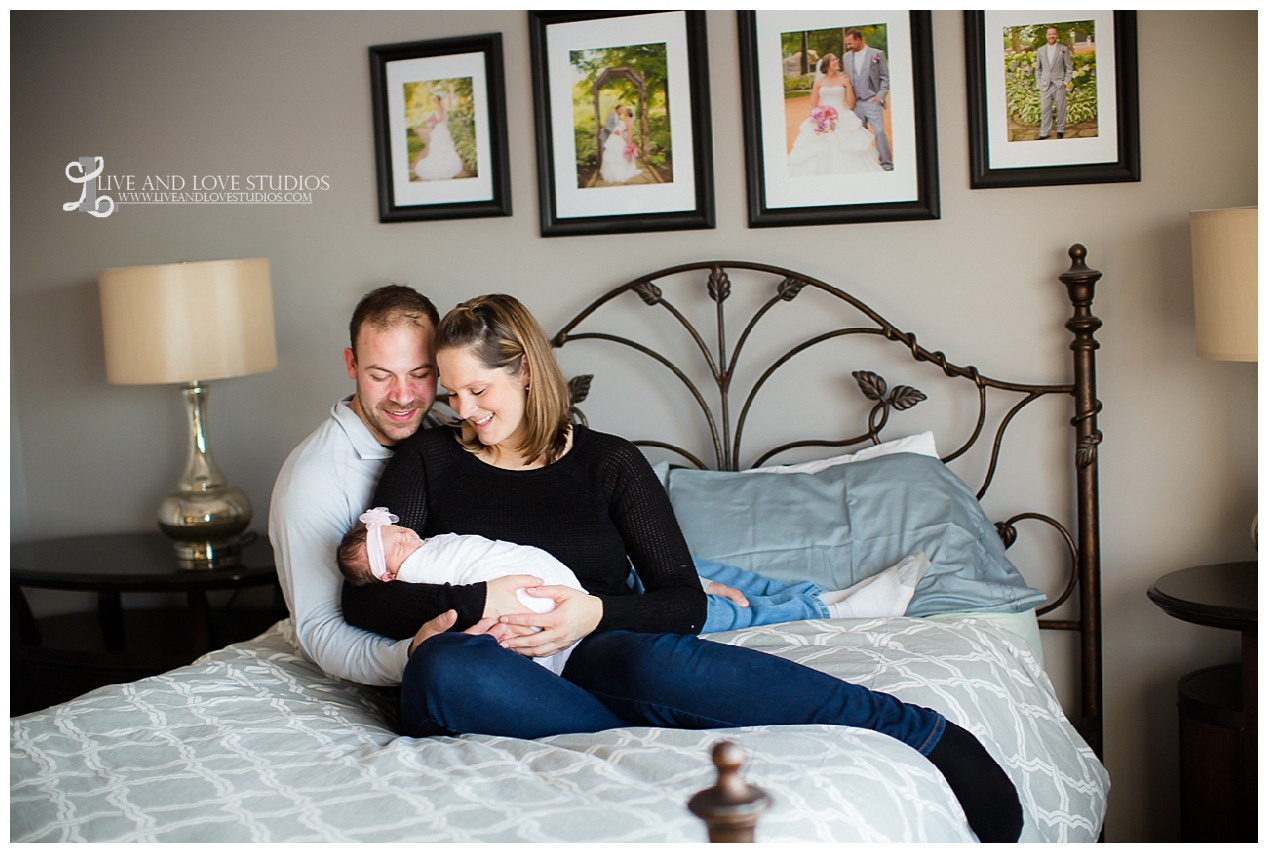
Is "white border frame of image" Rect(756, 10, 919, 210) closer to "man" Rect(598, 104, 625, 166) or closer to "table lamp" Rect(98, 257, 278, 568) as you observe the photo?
"man" Rect(598, 104, 625, 166)

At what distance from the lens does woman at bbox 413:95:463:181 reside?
2.69m

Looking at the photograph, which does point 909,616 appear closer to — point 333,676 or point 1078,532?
point 1078,532

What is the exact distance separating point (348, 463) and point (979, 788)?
3.85ft

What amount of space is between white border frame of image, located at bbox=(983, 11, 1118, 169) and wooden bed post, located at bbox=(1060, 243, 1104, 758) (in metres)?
0.21

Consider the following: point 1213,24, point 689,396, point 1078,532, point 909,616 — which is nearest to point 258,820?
point 909,616

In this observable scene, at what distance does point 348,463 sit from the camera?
1.94 m

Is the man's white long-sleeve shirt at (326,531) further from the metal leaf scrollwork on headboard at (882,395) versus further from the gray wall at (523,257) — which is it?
the metal leaf scrollwork on headboard at (882,395)

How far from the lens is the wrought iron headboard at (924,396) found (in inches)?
89.4

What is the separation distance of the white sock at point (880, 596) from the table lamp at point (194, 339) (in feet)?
4.86

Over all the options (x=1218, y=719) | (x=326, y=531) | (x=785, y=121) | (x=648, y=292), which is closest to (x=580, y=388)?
(x=648, y=292)

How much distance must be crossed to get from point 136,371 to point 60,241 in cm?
74

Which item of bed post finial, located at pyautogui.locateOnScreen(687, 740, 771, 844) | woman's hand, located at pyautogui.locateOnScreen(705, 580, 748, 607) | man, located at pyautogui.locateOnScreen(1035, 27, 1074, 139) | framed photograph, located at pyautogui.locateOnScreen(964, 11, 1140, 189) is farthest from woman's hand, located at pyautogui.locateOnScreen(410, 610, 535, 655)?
man, located at pyautogui.locateOnScreen(1035, 27, 1074, 139)

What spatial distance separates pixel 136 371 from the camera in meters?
2.60

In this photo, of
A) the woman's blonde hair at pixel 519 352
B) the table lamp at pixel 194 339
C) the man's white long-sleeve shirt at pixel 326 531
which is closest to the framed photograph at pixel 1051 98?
the woman's blonde hair at pixel 519 352
